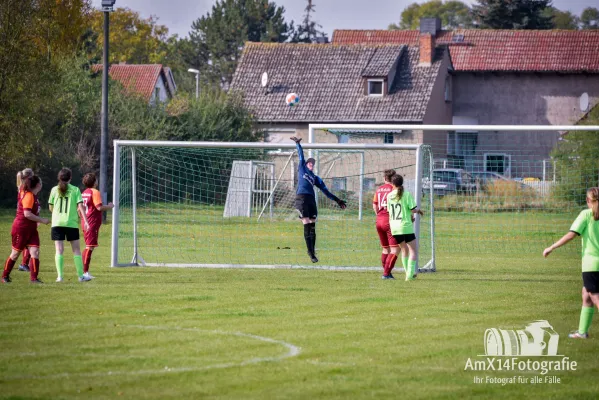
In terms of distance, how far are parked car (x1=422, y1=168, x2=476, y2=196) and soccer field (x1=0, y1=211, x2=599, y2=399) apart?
750 cm

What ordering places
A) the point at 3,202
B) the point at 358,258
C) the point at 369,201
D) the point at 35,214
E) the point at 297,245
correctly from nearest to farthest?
the point at 35,214, the point at 358,258, the point at 297,245, the point at 369,201, the point at 3,202

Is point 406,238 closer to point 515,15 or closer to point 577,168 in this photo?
point 577,168

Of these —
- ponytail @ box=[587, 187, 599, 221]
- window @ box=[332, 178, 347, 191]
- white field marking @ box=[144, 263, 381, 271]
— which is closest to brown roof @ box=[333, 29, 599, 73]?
window @ box=[332, 178, 347, 191]

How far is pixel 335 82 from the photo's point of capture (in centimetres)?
5097

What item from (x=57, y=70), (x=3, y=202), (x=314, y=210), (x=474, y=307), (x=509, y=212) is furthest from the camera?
(x=3, y=202)

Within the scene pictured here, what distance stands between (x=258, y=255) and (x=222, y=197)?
4.83m

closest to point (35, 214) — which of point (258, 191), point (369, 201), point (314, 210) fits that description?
point (314, 210)

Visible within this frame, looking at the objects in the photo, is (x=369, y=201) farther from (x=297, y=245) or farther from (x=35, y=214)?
(x=35, y=214)

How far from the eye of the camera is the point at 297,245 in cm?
2197

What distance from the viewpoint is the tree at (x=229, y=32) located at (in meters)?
79.7

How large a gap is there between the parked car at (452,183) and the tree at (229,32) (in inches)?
2213

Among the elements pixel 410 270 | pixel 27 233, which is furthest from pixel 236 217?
pixel 27 233

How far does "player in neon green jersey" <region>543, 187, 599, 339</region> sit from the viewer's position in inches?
362

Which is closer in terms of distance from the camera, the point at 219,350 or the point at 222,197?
the point at 219,350
